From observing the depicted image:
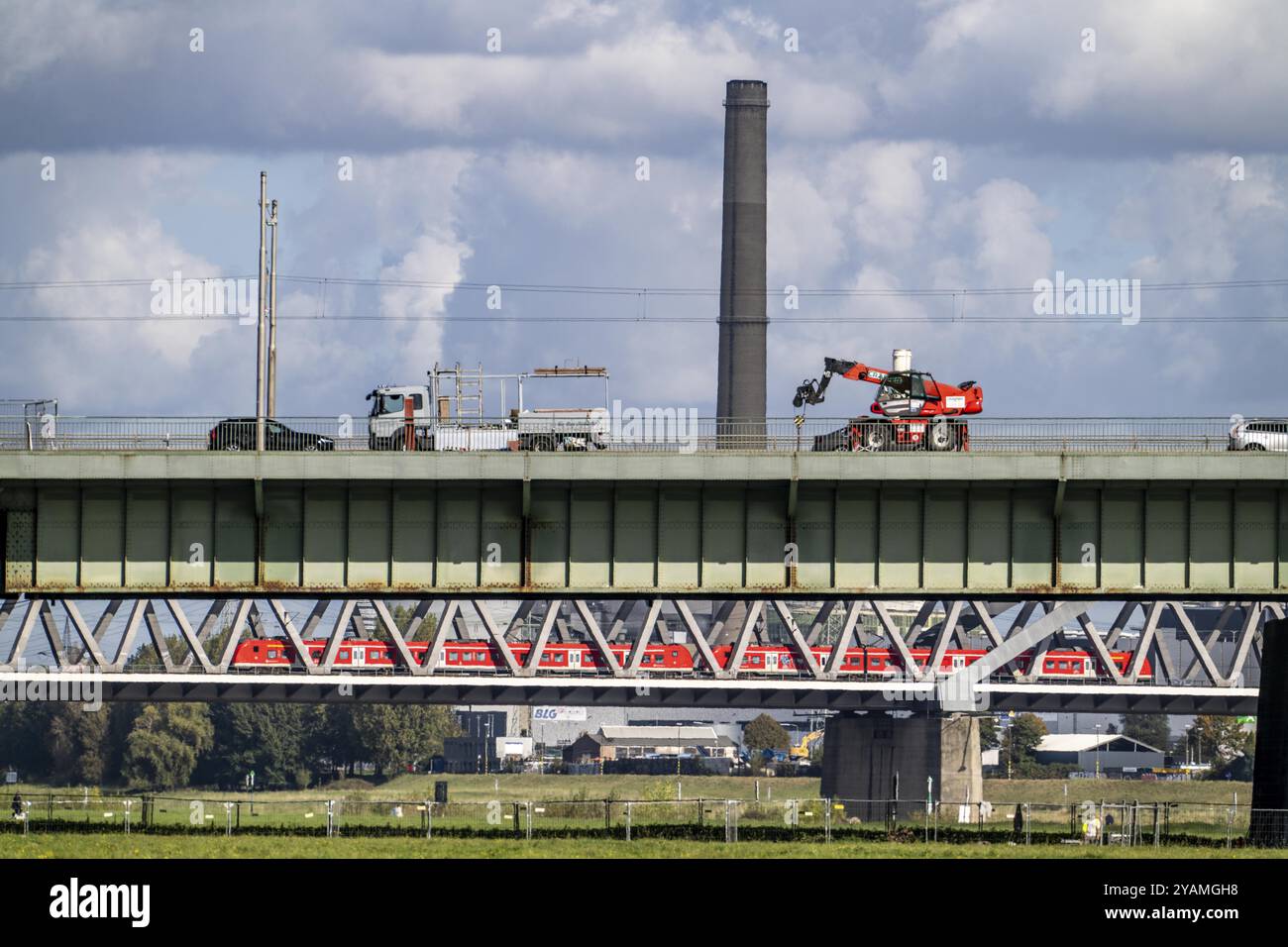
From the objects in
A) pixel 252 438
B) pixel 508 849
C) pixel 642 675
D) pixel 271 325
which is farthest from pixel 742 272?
pixel 508 849

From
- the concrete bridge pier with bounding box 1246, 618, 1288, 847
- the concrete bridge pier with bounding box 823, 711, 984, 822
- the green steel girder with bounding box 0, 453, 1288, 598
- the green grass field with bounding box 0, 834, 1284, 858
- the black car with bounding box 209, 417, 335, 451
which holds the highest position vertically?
the black car with bounding box 209, 417, 335, 451

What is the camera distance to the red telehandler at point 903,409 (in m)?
48.0

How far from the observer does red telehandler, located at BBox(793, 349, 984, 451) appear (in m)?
48.0

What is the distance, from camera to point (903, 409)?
176 feet

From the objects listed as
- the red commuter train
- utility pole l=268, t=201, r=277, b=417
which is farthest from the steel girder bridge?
utility pole l=268, t=201, r=277, b=417

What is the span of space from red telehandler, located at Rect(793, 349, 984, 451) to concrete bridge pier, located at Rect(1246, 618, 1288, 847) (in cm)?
1029

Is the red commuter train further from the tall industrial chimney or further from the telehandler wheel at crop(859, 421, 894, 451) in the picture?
the telehandler wheel at crop(859, 421, 894, 451)

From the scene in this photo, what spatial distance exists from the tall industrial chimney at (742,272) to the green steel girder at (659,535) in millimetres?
76456

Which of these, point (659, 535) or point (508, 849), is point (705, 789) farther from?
point (508, 849)

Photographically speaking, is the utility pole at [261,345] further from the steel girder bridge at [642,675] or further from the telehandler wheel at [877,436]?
the steel girder bridge at [642,675]

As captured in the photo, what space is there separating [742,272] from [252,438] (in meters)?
78.5

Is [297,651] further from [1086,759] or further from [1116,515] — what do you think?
[1086,759]
